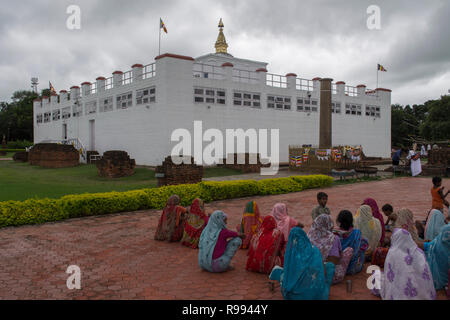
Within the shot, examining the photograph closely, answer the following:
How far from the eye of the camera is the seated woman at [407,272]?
371 cm

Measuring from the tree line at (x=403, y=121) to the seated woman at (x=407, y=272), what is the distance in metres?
37.3

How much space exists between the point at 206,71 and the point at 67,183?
41.5 feet

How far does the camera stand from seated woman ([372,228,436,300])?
3.71 metres

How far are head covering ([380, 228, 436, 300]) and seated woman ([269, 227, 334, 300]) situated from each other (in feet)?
2.46

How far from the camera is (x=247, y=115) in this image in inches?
942

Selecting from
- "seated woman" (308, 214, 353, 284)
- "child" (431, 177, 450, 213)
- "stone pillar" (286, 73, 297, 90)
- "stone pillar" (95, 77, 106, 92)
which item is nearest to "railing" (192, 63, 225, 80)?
"stone pillar" (286, 73, 297, 90)

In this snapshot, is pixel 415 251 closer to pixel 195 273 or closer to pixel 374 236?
pixel 374 236

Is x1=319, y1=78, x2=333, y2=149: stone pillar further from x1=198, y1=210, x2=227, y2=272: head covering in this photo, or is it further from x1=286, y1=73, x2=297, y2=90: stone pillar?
x1=198, y1=210, x2=227, y2=272: head covering

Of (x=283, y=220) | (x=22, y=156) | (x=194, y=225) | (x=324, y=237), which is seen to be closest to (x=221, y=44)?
(x=22, y=156)

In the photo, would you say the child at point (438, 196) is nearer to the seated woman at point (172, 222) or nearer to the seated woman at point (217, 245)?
the seated woman at point (217, 245)

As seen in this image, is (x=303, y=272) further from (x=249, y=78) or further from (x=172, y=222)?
(x=249, y=78)

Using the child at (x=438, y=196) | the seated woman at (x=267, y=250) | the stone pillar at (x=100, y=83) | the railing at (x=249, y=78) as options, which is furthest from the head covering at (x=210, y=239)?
the stone pillar at (x=100, y=83)

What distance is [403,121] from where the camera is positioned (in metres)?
41.0

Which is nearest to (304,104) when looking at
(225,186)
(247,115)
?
(247,115)
